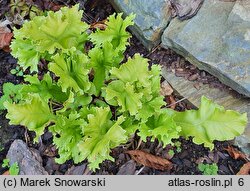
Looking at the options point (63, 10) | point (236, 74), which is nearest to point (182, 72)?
point (236, 74)

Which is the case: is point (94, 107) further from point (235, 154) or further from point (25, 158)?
point (235, 154)

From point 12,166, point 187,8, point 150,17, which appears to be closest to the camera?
point 12,166

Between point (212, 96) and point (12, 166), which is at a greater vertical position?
point (212, 96)

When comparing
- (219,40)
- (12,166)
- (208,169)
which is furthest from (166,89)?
(12,166)

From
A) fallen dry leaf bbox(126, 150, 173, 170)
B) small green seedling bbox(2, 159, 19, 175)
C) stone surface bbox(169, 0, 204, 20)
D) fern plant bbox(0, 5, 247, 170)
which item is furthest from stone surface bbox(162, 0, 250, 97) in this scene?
small green seedling bbox(2, 159, 19, 175)

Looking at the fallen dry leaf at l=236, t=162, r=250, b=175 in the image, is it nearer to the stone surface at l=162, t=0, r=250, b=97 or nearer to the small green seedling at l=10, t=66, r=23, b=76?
the stone surface at l=162, t=0, r=250, b=97

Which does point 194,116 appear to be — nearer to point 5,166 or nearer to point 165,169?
point 165,169

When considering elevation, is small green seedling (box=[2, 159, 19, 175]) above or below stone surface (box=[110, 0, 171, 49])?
below
